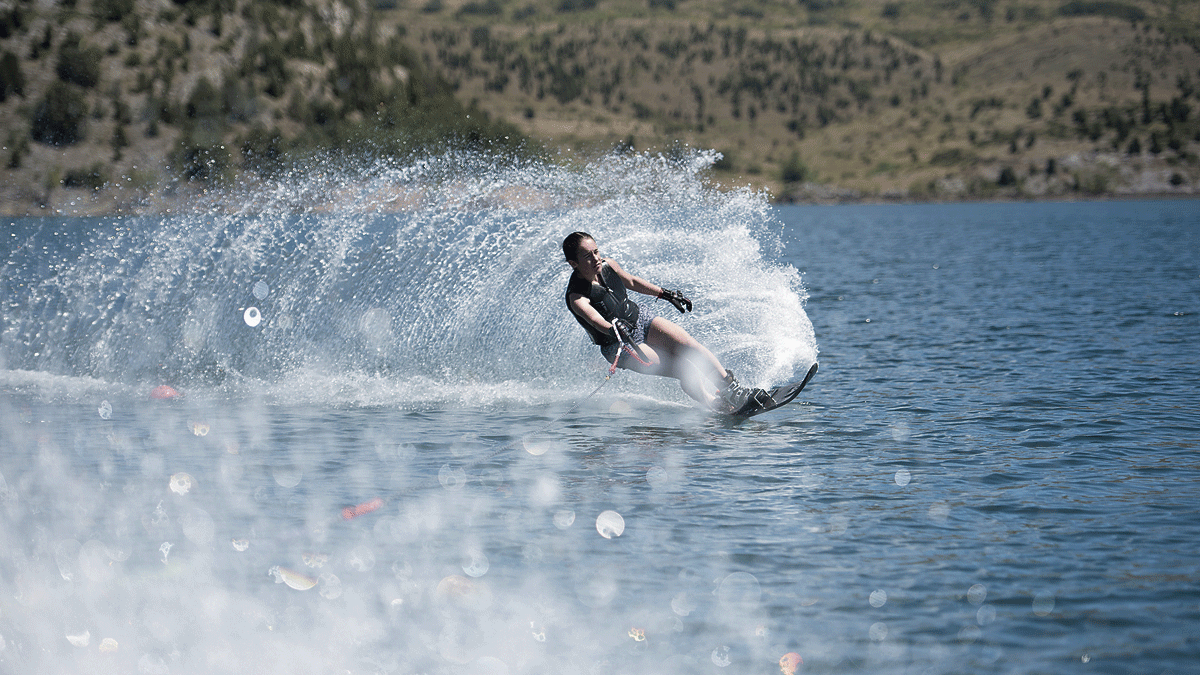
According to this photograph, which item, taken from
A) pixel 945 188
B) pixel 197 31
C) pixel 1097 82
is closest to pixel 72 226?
pixel 197 31

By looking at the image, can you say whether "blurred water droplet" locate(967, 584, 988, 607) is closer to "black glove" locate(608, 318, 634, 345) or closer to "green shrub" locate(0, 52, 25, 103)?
"black glove" locate(608, 318, 634, 345)

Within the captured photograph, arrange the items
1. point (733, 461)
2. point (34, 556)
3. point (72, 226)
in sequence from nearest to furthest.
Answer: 1. point (34, 556)
2. point (733, 461)
3. point (72, 226)

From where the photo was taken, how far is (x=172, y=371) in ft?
54.2

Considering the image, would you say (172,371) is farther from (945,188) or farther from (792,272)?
(945,188)

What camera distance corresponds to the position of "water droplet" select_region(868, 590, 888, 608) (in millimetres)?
6961

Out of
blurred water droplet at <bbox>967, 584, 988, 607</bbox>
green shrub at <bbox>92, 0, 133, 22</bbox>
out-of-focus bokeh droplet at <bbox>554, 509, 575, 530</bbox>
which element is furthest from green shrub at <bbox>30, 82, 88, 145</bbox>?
blurred water droplet at <bbox>967, 584, 988, 607</bbox>

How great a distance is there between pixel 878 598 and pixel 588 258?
5.57m

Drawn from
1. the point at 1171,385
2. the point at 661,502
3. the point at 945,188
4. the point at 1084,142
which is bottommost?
the point at 945,188

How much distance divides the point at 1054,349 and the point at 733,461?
11.2m

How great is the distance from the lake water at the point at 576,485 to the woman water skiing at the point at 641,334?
434 millimetres

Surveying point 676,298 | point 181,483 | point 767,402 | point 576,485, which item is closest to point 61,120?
point 181,483

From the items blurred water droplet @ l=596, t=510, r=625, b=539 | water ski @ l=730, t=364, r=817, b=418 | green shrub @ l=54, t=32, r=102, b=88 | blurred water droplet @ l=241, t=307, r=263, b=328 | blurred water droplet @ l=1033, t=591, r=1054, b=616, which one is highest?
blurred water droplet @ l=1033, t=591, r=1054, b=616

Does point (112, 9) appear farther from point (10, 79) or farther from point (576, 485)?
point (576, 485)

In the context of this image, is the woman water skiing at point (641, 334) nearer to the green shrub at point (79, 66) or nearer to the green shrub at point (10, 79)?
the green shrub at point (79, 66)
